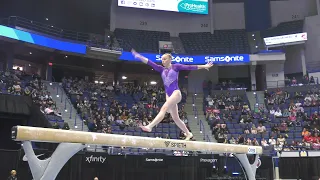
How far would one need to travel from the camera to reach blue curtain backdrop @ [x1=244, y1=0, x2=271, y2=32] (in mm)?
29578

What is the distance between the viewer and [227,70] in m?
29.7

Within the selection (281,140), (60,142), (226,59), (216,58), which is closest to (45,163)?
(60,142)

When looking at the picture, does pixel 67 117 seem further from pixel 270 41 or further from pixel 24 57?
pixel 270 41

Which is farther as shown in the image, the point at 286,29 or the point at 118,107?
the point at 286,29

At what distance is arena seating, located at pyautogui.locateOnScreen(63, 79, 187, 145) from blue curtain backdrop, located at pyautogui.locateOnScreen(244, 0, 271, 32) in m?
10.7

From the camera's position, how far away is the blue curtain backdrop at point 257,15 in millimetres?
29578

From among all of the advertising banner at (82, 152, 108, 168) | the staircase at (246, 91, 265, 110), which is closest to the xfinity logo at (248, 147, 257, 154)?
the advertising banner at (82, 152, 108, 168)

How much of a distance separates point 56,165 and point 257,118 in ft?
57.9

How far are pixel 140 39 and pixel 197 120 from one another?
919 centimetres

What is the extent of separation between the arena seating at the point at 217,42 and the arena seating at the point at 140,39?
2086 millimetres

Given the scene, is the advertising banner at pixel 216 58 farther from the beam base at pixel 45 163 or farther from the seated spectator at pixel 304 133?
the beam base at pixel 45 163

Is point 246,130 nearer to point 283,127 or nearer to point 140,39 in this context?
point 283,127

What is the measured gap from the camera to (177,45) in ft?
90.6

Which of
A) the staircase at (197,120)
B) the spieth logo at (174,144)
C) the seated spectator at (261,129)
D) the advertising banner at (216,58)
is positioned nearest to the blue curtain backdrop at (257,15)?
the advertising banner at (216,58)
